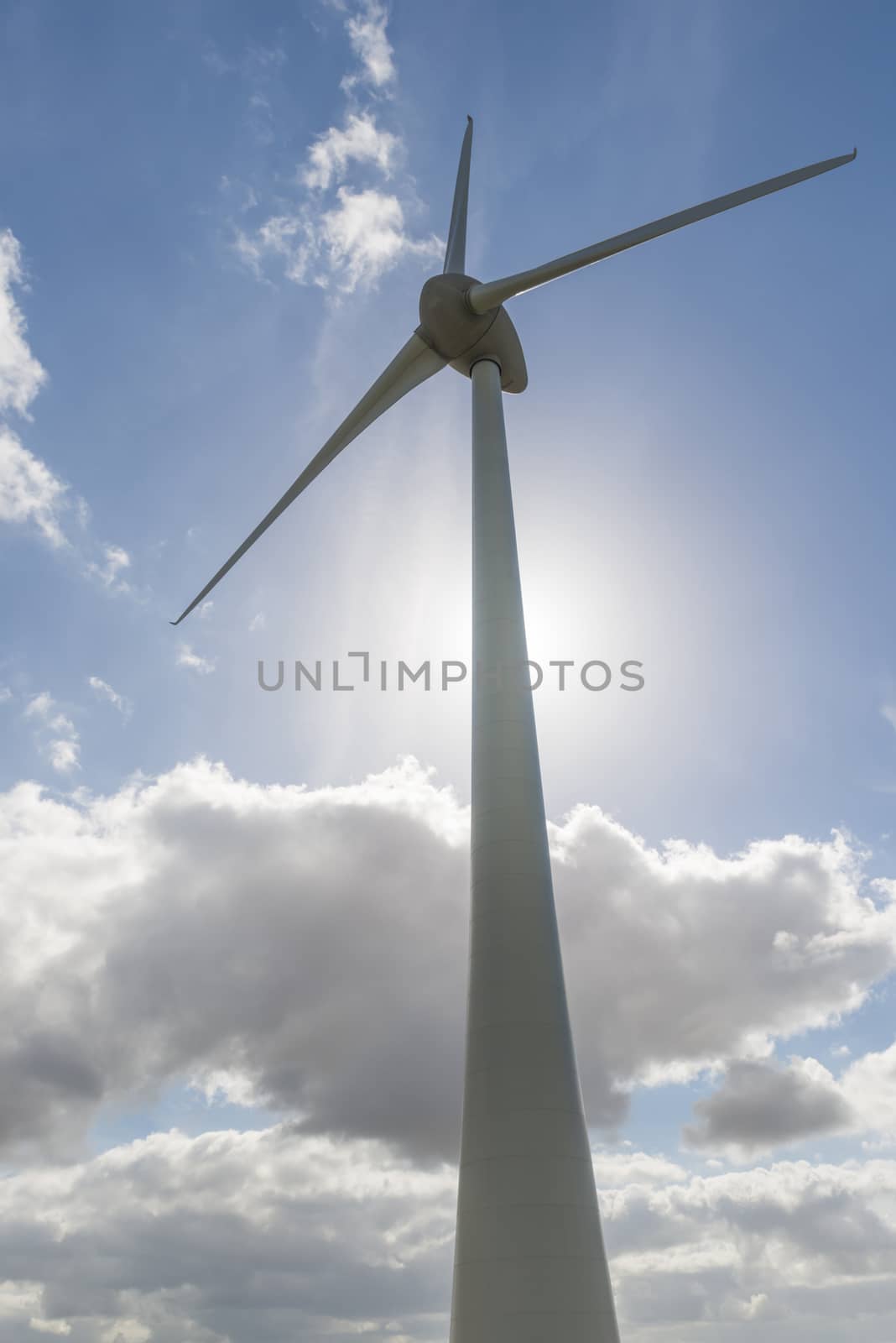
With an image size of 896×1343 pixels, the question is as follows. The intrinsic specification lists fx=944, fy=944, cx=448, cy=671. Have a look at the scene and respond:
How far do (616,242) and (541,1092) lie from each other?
30.5 meters

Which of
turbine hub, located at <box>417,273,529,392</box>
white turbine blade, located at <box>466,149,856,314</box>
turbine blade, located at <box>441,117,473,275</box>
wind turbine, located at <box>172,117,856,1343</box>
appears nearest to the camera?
wind turbine, located at <box>172,117,856,1343</box>

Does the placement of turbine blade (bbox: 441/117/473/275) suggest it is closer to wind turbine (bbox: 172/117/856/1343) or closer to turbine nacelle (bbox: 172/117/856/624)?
turbine nacelle (bbox: 172/117/856/624)

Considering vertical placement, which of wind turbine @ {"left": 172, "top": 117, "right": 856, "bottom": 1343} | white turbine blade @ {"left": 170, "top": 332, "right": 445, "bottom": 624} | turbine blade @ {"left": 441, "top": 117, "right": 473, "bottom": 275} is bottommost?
wind turbine @ {"left": 172, "top": 117, "right": 856, "bottom": 1343}

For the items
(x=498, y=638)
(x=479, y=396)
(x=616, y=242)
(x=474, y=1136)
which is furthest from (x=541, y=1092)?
(x=616, y=242)

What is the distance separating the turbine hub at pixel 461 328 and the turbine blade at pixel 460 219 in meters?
4.72

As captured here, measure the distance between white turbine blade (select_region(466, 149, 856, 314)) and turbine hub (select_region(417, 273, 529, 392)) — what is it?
2.17 m

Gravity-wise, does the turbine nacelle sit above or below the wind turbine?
above

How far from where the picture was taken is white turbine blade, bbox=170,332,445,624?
41438 mm

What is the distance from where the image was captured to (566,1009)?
2620 cm

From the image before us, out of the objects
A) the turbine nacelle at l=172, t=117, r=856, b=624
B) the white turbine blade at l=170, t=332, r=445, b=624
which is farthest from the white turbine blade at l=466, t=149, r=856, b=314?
the white turbine blade at l=170, t=332, r=445, b=624

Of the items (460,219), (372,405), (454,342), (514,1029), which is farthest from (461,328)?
(514,1029)

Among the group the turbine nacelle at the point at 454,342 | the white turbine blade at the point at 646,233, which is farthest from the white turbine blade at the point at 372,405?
the white turbine blade at the point at 646,233

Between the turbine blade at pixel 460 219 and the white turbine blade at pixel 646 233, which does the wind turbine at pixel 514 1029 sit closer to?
the white turbine blade at pixel 646 233

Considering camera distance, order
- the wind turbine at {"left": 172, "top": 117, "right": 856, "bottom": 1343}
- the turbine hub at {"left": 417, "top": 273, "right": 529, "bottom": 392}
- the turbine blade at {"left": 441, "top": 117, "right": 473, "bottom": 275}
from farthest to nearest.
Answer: the turbine blade at {"left": 441, "top": 117, "right": 473, "bottom": 275}, the turbine hub at {"left": 417, "top": 273, "right": 529, "bottom": 392}, the wind turbine at {"left": 172, "top": 117, "right": 856, "bottom": 1343}
